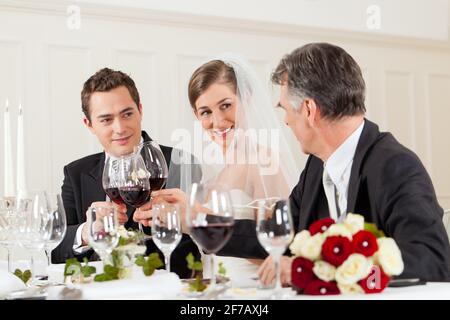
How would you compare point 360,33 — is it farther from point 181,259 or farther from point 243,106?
point 181,259

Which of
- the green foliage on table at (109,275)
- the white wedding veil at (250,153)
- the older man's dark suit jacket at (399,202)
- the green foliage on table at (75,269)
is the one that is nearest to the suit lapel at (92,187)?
the white wedding veil at (250,153)

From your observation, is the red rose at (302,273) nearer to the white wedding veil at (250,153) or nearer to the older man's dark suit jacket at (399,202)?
the older man's dark suit jacket at (399,202)

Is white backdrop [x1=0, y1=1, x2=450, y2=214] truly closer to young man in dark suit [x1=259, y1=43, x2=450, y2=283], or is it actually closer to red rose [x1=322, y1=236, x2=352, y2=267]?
young man in dark suit [x1=259, y1=43, x2=450, y2=283]

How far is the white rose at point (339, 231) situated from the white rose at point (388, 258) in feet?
0.23

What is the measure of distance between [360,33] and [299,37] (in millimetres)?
587

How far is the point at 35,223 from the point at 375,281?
0.98 metres

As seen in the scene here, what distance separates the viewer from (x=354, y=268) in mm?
1492

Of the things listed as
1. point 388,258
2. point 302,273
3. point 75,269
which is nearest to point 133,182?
point 75,269

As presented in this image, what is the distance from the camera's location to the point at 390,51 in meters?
6.76

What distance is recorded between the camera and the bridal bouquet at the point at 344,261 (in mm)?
1494

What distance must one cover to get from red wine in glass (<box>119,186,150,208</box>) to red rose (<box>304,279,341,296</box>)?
37.1 inches

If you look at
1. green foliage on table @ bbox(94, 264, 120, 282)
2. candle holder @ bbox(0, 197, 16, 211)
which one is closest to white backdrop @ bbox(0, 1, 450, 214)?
candle holder @ bbox(0, 197, 16, 211)

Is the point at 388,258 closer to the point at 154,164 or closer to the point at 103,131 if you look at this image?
the point at 154,164

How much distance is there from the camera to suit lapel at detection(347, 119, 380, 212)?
7.26 feet
